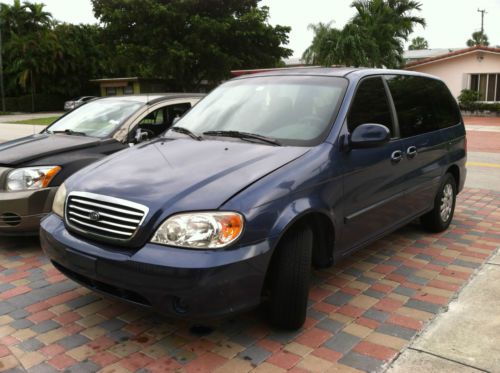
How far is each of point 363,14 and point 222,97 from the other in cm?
2893

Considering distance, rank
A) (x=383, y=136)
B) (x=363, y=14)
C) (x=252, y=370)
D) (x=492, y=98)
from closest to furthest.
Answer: (x=252, y=370)
(x=383, y=136)
(x=492, y=98)
(x=363, y=14)

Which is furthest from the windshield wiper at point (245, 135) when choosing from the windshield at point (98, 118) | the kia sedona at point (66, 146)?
the windshield at point (98, 118)

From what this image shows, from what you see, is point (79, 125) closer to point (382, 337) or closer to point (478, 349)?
point (382, 337)

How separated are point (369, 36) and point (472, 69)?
6.14 metres

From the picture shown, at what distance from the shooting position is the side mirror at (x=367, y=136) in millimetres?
3521

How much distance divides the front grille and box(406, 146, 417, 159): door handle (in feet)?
8.26

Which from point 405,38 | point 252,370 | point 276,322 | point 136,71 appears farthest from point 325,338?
point 136,71

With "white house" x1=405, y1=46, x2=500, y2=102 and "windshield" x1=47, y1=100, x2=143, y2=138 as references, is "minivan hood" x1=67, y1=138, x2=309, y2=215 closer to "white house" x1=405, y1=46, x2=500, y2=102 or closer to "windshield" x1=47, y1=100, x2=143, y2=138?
"windshield" x1=47, y1=100, x2=143, y2=138

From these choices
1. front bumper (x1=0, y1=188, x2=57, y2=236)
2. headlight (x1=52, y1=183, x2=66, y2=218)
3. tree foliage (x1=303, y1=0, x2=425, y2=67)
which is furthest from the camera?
tree foliage (x1=303, y1=0, x2=425, y2=67)

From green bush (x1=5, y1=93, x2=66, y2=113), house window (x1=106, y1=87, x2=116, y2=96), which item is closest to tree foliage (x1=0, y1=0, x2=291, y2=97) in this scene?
green bush (x1=5, y1=93, x2=66, y2=113)

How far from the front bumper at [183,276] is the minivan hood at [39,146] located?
82.5 inches

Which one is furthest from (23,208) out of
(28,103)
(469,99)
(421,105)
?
(28,103)

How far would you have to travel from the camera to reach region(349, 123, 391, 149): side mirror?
352 cm

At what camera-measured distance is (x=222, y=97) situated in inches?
173
